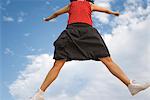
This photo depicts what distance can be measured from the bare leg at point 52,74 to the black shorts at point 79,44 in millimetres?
118

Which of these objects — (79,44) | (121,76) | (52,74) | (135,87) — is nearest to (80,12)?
(79,44)

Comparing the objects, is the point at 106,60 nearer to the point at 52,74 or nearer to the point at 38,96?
the point at 52,74

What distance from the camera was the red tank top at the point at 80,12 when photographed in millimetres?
8055

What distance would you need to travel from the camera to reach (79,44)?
311 inches

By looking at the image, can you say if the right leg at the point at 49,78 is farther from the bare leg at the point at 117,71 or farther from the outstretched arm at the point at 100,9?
the outstretched arm at the point at 100,9

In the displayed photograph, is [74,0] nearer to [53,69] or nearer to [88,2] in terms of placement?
[88,2]

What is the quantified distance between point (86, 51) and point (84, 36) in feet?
1.00

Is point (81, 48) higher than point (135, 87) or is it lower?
higher

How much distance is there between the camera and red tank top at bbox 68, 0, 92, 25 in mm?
8055

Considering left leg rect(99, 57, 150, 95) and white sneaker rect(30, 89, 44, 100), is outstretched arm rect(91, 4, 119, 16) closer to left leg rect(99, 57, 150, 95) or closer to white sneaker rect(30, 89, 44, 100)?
left leg rect(99, 57, 150, 95)

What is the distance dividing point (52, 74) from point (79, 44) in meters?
0.80

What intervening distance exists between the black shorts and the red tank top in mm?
112

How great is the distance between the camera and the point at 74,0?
27.2 ft

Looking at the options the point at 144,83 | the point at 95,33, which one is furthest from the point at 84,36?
the point at 144,83
